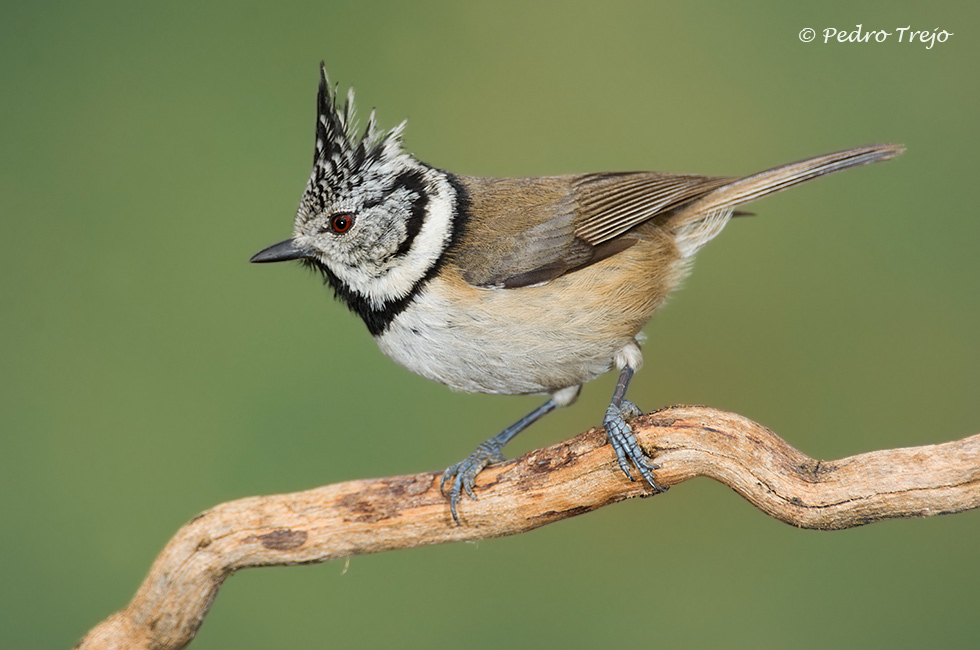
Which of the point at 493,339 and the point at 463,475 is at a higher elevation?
the point at 493,339

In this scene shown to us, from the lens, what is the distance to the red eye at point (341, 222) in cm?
287

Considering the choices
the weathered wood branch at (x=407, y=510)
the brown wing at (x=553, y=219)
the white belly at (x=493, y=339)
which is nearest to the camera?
the weathered wood branch at (x=407, y=510)

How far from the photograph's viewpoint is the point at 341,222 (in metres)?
2.88

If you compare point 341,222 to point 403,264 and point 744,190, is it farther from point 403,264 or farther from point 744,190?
point 744,190

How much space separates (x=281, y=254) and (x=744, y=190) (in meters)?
1.74

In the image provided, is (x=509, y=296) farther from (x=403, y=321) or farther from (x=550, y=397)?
(x=550, y=397)

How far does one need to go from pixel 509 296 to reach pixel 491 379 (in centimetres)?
30

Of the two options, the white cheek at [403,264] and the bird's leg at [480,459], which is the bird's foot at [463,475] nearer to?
the bird's leg at [480,459]

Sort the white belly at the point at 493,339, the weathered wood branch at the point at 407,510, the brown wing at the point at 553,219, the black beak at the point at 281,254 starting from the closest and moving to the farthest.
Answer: the weathered wood branch at the point at 407,510 < the white belly at the point at 493,339 < the brown wing at the point at 553,219 < the black beak at the point at 281,254

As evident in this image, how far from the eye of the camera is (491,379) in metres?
2.80

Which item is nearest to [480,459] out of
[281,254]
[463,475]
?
[463,475]

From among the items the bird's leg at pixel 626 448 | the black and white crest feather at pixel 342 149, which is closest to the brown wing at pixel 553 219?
the black and white crest feather at pixel 342 149

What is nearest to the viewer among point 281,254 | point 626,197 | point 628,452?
point 628,452

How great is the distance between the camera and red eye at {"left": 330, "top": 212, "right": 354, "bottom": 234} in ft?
9.41
